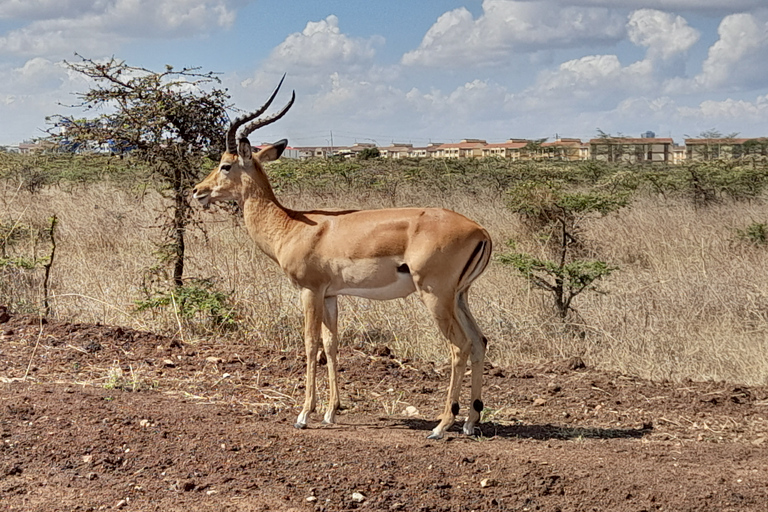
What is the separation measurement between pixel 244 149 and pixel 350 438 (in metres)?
2.78

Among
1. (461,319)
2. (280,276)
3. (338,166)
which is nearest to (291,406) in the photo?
(461,319)

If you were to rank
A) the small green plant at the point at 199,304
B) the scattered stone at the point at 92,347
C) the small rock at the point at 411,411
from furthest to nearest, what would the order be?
the small green plant at the point at 199,304
the scattered stone at the point at 92,347
the small rock at the point at 411,411

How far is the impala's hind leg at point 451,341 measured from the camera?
6.89 m

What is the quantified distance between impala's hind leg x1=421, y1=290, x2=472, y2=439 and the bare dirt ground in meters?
0.15

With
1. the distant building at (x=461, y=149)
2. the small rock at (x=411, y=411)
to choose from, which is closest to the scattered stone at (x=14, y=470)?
the small rock at (x=411, y=411)

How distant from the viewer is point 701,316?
11383 mm

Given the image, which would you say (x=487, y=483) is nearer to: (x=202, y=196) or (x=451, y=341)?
(x=451, y=341)

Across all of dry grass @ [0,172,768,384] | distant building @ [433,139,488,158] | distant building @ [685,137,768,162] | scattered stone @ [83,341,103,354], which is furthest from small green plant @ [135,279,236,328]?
distant building @ [433,139,488,158]

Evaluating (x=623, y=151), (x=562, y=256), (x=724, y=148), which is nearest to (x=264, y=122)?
(x=562, y=256)

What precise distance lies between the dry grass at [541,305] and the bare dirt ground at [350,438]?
0.94m

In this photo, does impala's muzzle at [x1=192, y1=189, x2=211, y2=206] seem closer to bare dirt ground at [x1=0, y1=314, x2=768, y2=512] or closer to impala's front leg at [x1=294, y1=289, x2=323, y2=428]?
impala's front leg at [x1=294, y1=289, x2=323, y2=428]

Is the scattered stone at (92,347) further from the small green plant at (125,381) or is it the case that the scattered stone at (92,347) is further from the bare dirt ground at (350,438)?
the small green plant at (125,381)

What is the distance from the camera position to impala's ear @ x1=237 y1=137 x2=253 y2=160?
772 cm

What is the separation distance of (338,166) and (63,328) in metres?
25.4
